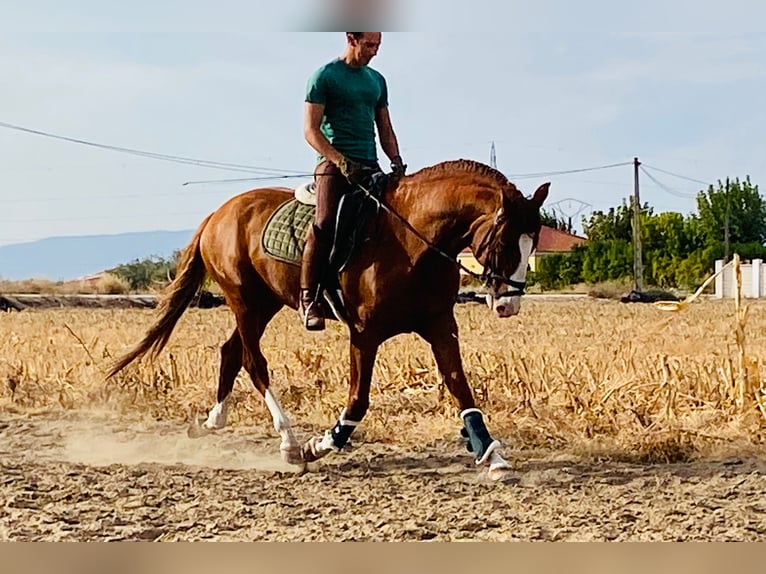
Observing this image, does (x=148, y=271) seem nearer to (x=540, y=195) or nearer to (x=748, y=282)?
(x=540, y=195)

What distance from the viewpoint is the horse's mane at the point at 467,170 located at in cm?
484

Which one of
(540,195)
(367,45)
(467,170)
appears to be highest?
(367,45)

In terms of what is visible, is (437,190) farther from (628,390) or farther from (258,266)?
(628,390)

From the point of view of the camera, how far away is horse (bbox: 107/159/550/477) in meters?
4.62

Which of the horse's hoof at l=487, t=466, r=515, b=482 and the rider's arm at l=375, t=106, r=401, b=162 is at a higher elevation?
the rider's arm at l=375, t=106, r=401, b=162

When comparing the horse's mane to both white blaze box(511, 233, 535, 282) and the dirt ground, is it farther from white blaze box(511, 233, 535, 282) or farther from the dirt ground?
the dirt ground

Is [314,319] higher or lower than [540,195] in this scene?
lower

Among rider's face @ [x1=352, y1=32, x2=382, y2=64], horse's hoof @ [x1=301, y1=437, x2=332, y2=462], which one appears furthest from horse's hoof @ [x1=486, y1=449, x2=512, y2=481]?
rider's face @ [x1=352, y1=32, x2=382, y2=64]

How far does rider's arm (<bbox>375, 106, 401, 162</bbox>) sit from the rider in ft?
0.17

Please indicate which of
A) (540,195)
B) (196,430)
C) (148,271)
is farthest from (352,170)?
(196,430)

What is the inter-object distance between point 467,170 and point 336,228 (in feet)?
2.38

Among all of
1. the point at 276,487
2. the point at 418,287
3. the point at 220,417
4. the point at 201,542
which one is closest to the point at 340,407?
the point at 220,417

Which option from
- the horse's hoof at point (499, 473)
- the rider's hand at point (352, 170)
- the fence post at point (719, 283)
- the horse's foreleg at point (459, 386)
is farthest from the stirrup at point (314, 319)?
the fence post at point (719, 283)

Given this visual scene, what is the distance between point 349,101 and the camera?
5.17 m
